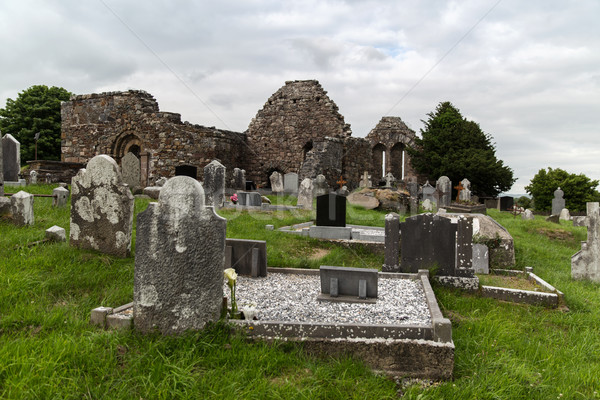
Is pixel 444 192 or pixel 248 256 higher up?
pixel 444 192

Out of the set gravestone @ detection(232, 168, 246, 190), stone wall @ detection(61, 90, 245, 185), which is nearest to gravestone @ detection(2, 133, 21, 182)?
stone wall @ detection(61, 90, 245, 185)

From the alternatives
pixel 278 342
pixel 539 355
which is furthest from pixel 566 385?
pixel 278 342

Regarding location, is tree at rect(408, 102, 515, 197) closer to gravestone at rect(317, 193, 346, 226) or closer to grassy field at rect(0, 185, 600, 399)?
gravestone at rect(317, 193, 346, 226)

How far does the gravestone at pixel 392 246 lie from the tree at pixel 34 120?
30.2 m

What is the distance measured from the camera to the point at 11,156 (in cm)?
1280

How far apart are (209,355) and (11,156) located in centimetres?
1300

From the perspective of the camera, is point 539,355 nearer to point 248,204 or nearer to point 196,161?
point 248,204

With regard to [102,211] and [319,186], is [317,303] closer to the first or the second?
[102,211]

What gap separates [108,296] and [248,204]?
884 cm

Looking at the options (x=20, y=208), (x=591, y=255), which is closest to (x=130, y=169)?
(x=20, y=208)

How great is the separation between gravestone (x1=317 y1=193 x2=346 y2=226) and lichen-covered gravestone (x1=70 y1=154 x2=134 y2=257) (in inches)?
174

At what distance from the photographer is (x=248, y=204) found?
13.1m

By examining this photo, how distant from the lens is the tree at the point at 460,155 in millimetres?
26188

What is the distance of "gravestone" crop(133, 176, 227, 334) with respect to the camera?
11.5 ft
